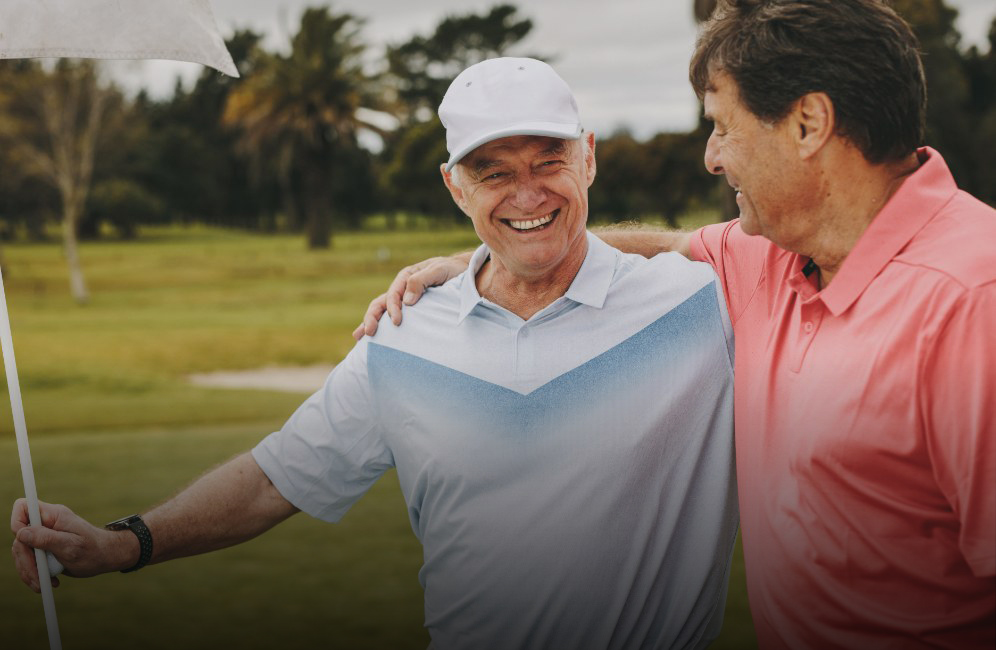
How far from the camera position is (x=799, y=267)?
210 cm

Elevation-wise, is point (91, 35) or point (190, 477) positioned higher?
point (91, 35)

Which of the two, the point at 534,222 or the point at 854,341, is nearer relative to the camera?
the point at 854,341

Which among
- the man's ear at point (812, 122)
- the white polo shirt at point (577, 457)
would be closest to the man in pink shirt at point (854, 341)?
the man's ear at point (812, 122)

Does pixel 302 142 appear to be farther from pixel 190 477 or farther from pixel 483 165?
pixel 483 165

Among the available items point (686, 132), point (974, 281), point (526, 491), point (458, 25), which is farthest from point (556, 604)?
→ point (458, 25)

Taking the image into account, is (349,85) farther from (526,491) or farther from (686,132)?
(526,491)

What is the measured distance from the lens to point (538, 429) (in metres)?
2.25

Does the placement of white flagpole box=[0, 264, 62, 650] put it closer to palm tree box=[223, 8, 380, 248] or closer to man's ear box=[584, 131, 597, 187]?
man's ear box=[584, 131, 597, 187]

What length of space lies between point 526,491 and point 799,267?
0.74 meters

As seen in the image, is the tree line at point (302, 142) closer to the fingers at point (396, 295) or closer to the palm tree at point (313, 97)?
the palm tree at point (313, 97)

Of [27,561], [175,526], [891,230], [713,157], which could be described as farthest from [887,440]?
[27,561]

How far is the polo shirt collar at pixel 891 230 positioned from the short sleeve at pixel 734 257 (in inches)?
13.2

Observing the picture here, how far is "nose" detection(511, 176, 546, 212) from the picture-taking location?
230 cm

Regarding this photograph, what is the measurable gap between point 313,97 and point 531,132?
3501 cm
